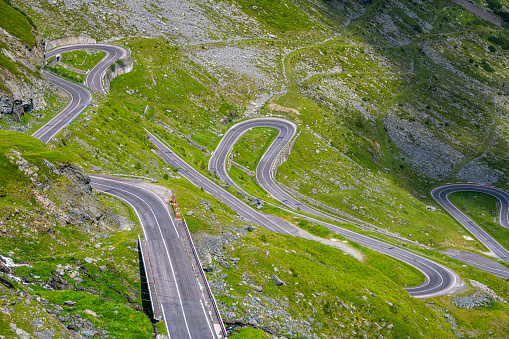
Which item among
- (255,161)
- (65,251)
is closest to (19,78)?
(65,251)

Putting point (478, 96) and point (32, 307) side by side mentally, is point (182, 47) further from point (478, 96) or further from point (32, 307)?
point (478, 96)

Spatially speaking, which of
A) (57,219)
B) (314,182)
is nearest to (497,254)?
(314,182)

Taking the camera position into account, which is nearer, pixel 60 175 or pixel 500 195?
pixel 60 175

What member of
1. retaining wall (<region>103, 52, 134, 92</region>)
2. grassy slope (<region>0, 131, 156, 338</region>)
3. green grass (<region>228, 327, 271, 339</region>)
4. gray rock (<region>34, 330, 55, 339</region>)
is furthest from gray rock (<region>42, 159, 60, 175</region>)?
retaining wall (<region>103, 52, 134, 92</region>)

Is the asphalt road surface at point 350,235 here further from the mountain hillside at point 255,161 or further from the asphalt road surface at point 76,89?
the asphalt road surface at point 76,89

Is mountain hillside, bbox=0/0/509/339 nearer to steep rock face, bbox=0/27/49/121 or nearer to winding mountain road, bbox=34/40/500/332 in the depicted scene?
steep rock face, bbox=0/27/49/121
